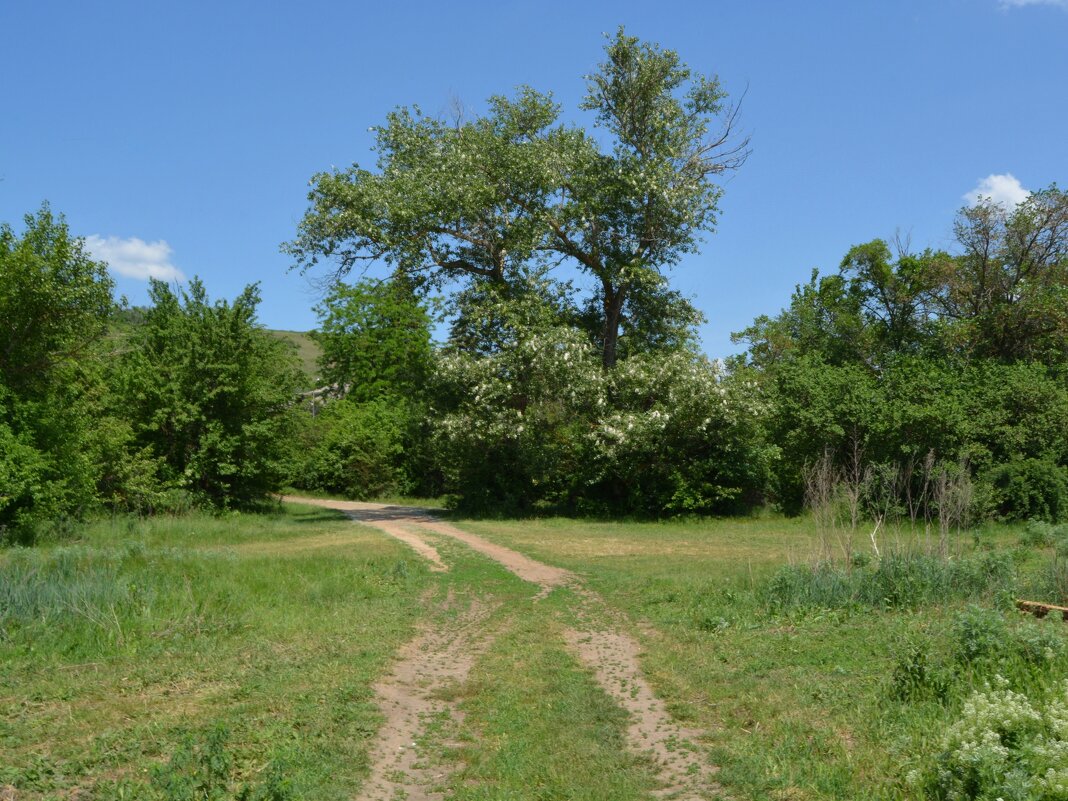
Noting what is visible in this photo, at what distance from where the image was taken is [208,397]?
1140 inches

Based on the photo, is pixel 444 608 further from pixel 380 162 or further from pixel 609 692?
pixel 380 162

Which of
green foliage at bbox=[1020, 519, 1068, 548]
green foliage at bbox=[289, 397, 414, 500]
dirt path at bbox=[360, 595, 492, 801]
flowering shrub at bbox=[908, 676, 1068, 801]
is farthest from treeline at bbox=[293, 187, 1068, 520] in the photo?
flowering shrub at bbox=[908, 676, 1068, 801]

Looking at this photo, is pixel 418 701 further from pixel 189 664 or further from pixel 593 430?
pixel 593 430

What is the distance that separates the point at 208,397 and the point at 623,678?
2322cm

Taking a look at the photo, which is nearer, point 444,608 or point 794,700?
point 794,700

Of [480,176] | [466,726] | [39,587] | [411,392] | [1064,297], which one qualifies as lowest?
[466,726]

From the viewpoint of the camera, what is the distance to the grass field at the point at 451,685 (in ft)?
20.1

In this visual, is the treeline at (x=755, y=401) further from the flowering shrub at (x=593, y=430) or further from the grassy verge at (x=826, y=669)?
the grassy verge at (x=826, y=669)

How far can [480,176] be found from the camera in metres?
31.1

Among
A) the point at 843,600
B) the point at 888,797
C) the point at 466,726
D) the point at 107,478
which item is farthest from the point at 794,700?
the point at 107,478

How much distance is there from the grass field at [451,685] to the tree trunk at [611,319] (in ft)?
58.4

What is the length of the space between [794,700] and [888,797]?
2165 mm

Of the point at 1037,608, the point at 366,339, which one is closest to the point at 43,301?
the point at 1037,608

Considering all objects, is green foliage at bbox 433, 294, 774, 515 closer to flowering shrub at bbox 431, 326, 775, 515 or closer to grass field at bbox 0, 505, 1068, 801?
flowering shrub at bbox 431, 326, 775, 515
